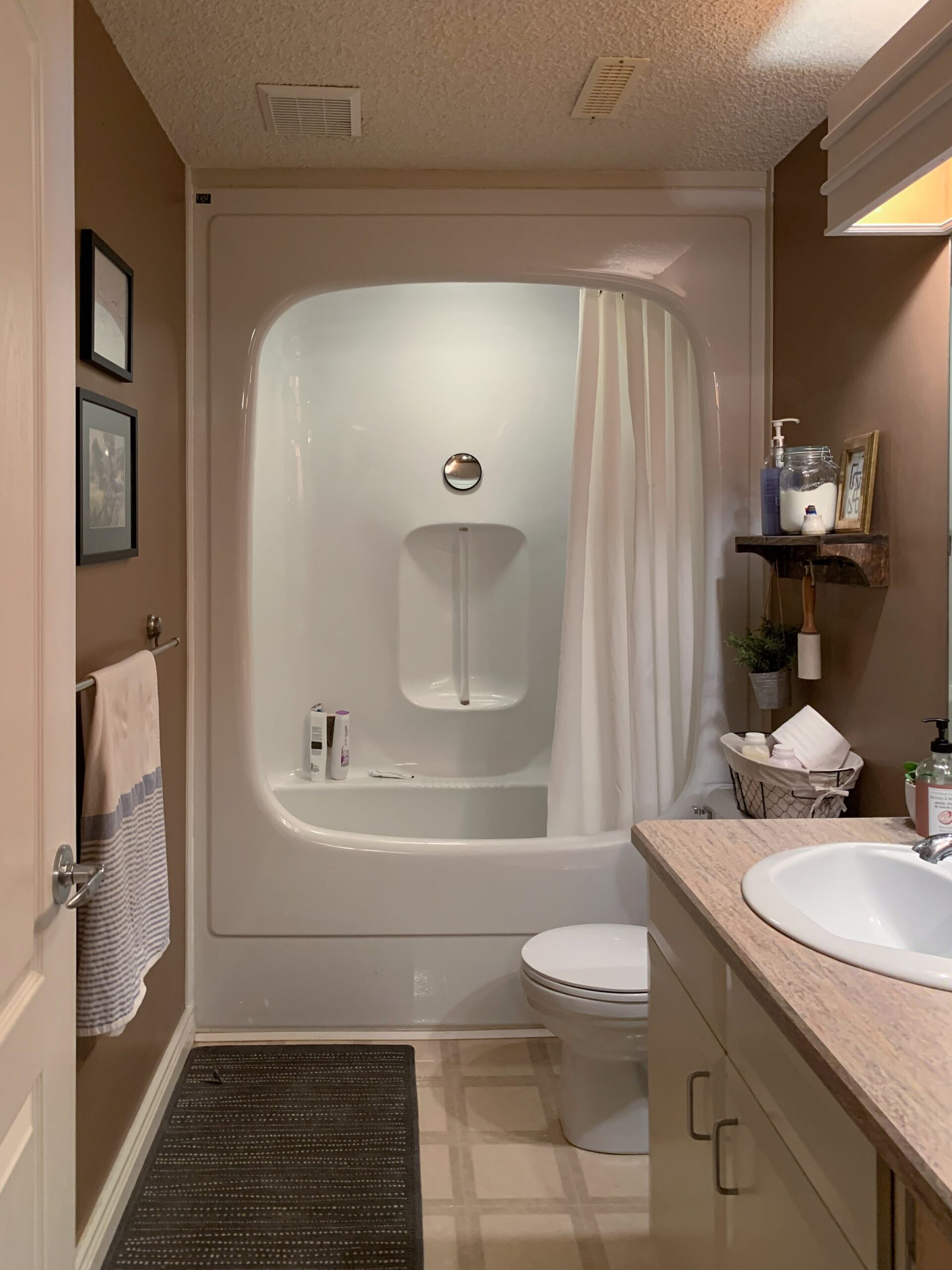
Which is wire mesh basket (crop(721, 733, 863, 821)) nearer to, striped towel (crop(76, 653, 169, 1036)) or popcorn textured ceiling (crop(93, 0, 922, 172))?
striped towel (crop(76, 653, 169, 1036))

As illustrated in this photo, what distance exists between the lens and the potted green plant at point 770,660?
2.58 metres

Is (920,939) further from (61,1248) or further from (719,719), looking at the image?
(719,719)

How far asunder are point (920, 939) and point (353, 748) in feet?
8.14

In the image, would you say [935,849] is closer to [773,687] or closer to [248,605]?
[773,687]

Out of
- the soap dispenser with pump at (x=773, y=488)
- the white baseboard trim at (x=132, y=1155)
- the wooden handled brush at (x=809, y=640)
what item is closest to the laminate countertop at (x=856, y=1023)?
the wooden handled brush at (x=809, y=640)

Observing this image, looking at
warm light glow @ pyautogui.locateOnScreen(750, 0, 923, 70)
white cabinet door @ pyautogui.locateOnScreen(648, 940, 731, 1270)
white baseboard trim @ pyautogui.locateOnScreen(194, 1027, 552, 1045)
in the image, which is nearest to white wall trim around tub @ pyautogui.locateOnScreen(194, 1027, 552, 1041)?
white baseboard trim @ pyautogui.locateOnScreen(194, 1027, 552, 1045)

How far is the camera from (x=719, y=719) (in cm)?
280

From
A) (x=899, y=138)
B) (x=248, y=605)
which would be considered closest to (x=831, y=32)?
(x=899, y=138)

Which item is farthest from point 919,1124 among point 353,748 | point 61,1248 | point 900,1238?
point 353,748

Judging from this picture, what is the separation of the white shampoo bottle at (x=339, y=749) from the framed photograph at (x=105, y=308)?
5.51ft

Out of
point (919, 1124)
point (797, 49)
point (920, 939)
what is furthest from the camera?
point (797, 49)

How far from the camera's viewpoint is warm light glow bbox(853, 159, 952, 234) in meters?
1.68

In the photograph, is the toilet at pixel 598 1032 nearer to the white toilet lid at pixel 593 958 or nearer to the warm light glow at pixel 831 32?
the white toilet lid at pixel 593 958

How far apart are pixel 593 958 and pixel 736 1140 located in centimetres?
104
